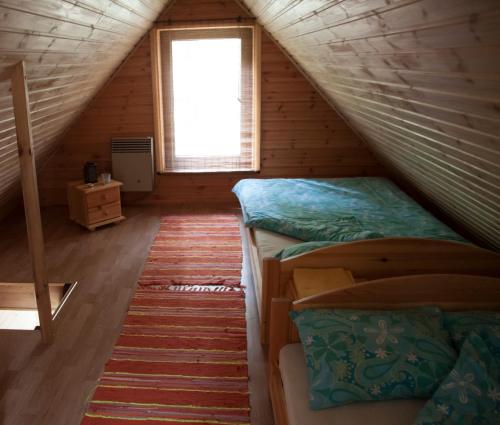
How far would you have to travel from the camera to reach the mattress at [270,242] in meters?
2.31

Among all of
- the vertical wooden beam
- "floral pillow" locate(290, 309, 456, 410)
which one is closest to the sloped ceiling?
the vertical wooden beam

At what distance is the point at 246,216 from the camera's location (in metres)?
2.81

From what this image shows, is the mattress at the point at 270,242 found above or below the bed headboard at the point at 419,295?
below

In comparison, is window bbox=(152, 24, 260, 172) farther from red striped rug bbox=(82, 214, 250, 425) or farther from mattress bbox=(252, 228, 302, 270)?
mattress bbox=(252, 228, 302, 270)

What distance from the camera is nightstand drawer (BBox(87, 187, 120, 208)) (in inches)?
141

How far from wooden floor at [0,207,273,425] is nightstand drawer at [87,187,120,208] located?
9.5 inches

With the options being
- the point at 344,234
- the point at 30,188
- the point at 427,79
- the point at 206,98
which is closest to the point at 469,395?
the point at 427,79

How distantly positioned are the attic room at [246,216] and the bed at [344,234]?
0.01 metres

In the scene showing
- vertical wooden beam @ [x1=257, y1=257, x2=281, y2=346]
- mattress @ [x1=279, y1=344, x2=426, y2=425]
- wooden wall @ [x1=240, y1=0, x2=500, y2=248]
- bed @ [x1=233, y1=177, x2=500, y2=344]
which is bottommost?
mattress @ [x1=279, y1=344, x2=426, y2=425]

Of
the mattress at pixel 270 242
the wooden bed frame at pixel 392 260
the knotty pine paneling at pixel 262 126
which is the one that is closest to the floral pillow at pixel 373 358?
the wooden bed frame at pixel 392 260

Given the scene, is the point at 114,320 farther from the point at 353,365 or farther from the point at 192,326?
the point at 353,365

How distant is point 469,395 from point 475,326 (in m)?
0.35

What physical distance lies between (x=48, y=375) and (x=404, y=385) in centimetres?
165

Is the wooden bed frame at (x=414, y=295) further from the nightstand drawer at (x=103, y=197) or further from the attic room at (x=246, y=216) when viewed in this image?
the nightstand drawer at (x=103, y=197)
